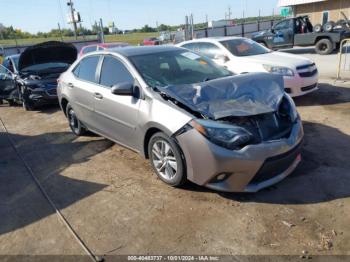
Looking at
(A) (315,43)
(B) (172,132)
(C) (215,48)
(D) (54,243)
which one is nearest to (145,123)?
(B) (172,132)

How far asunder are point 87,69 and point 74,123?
135 centimetres

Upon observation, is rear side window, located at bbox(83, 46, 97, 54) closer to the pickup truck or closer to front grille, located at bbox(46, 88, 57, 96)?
front grille, located at bbox(46, 88, 57, 96)

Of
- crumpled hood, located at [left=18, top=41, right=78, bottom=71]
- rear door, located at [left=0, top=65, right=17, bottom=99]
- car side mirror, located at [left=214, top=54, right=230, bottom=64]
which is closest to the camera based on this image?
car side mirror, located at [left=214, top=54, right=230, bottom=64]

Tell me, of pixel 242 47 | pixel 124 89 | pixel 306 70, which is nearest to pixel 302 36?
pixel 242 47

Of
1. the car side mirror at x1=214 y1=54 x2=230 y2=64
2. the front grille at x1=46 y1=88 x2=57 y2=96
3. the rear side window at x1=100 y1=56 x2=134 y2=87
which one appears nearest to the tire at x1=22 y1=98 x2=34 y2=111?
the front grille at x1=46 y1=88 x2=57 y2=96

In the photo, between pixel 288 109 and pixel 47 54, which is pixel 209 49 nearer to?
pixel 47 54

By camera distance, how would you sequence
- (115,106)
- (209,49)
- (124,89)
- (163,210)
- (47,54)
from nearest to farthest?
(163,210) < (124,89) < (115,106) < (209,49) < (47,54)

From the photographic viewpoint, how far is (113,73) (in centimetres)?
488

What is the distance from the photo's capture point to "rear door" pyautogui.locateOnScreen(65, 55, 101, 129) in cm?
534

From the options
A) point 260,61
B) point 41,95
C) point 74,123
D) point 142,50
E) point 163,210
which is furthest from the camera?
point 41,95

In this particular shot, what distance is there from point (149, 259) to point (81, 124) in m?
3.74

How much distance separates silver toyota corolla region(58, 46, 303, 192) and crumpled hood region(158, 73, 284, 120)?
1 cm

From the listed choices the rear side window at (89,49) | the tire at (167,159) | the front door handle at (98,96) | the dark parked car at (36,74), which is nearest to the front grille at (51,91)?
the dark parked car at (36,74)

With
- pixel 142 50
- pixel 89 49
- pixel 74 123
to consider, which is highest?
pixel 142 50
